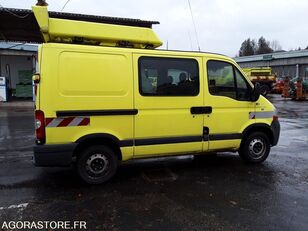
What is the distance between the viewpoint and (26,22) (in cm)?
1381

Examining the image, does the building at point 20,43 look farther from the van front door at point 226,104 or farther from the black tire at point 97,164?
the black tire at point 97,164

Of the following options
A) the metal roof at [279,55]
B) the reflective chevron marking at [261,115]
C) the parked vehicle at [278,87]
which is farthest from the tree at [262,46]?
the reflective chevron marking at [261,115]

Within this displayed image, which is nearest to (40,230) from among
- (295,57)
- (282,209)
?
(282,209)

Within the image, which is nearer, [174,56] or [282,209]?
[282,209]

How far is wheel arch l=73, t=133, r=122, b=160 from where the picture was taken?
18.8 feet

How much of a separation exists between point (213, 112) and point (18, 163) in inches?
159

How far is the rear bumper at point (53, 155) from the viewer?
216 inches

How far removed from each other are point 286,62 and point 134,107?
180 feet

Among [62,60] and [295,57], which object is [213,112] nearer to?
[62,60]

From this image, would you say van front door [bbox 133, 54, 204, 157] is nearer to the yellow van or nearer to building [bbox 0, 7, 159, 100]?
the yellow van

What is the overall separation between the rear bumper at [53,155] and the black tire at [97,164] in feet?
0.85

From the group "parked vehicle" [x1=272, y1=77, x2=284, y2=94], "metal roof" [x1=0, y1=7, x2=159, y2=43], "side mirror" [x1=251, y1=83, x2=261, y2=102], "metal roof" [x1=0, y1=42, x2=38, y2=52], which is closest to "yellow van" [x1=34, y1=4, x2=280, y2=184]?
"side mirror" [x1=251, y1=83, x2=261, y2=102]

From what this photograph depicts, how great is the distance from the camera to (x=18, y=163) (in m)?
7.34

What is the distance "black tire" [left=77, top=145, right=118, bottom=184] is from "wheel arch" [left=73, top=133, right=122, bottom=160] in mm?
67
